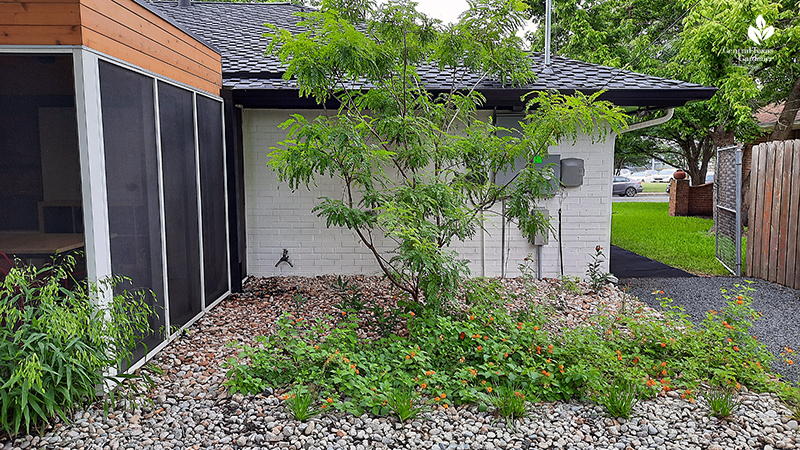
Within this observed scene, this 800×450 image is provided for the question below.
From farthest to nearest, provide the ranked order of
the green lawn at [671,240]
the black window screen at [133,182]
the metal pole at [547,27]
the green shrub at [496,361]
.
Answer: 1. the green lawn at [671,240]
2. the metal pole at [547,27]
3. the black window screen at [133,182]
4. the green shrub at [496,361]

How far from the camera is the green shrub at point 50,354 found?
2391mm

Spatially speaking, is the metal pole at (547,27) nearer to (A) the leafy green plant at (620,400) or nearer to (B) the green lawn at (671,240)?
(B) the green lawn at (671,240)

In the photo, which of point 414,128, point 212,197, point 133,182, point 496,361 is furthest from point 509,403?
point 212,197

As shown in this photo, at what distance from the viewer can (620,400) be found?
2803 mm

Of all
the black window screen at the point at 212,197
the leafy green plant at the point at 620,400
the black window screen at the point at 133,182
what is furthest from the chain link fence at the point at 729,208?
the black window screen at the point at 133,182

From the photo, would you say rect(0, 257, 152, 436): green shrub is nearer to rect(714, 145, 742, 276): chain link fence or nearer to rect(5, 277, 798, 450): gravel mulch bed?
rect(5, 277, 798, 450): gravel mulch bed

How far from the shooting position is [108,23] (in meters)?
3.04

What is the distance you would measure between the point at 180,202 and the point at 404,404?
2562mm

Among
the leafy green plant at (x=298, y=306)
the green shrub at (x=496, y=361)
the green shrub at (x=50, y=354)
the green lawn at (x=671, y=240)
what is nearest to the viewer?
the green shrub at (x=50, y=354)

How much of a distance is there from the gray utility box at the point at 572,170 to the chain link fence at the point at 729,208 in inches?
79.0

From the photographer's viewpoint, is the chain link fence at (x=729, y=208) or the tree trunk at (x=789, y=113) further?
the tree trunk at (x=789, y=113)

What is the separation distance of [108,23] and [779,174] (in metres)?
6.68

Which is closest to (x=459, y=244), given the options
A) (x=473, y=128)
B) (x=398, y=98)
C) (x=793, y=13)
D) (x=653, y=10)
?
(x=473, y=128)

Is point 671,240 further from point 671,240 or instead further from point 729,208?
point 729,208
